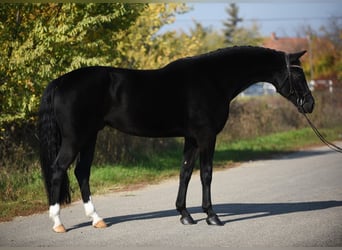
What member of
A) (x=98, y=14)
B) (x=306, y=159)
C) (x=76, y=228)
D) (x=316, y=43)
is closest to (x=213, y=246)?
(x=76, y=228)

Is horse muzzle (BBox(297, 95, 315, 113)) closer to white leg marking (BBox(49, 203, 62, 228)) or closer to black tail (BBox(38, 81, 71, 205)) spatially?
black tail (BBox(38, 81, 71, 205))

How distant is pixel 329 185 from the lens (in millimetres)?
12430

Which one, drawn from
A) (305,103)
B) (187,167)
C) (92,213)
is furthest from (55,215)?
(305,103)

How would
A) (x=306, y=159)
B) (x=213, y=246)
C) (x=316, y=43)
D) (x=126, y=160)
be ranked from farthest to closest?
(x=316, y=43)
(x=306, y=159)
(x=126, y=160)
(x=213, y=246)

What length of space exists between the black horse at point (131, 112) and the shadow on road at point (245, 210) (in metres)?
0.66

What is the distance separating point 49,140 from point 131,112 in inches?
45.3

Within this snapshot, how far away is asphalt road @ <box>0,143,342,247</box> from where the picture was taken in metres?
7.51

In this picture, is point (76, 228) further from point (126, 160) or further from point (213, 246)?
point (126, 160)

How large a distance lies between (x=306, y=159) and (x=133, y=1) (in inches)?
278

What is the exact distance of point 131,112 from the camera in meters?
8.59

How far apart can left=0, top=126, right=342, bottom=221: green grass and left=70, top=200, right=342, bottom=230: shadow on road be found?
5.93 feet

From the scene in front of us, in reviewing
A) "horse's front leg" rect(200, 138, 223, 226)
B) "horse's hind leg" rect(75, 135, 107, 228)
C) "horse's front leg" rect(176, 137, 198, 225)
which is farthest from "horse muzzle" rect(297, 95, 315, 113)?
"horse's hind leg" rect(75, 135, 107, 228)

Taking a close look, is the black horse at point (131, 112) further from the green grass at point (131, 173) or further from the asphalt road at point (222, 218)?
the green grass at point (131, 173)

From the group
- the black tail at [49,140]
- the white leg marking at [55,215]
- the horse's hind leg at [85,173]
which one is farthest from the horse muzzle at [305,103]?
the white leg marking at [55,215]
